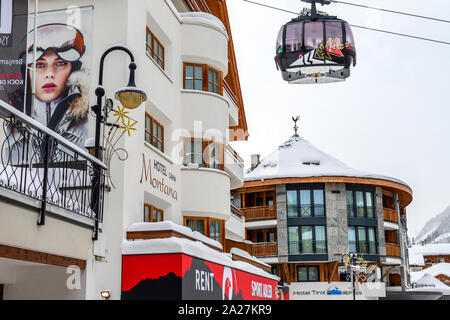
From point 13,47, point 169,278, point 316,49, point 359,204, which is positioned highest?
point 359,204

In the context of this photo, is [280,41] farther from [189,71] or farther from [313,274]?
[313,274]

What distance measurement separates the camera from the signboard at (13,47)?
1005cm

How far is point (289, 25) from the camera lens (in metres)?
16.0

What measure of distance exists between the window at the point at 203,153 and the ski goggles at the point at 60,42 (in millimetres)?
4518

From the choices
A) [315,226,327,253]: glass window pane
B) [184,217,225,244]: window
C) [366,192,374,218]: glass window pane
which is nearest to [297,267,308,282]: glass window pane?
[315,226,327,253]: glass window pane

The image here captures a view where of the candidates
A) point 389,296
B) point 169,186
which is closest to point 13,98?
point 169,186

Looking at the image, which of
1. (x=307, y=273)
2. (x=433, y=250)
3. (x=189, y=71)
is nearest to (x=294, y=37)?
(x=189, y=71)

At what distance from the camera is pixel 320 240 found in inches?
1844

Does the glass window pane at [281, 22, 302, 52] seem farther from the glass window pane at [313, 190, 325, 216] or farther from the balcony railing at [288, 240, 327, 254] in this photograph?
the glass window pane at [313, 190, 325, 216]

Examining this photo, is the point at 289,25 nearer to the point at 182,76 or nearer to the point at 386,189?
the point at 182,76

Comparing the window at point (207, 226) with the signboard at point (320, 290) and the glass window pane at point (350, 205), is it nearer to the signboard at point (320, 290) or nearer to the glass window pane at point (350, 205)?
the signboard at point (320, 290)

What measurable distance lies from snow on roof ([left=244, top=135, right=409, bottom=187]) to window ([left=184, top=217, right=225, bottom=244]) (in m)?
29.8

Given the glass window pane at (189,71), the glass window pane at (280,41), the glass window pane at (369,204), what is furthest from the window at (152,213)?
the glass window pane at (369,204)

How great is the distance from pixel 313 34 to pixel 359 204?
34162 mm
